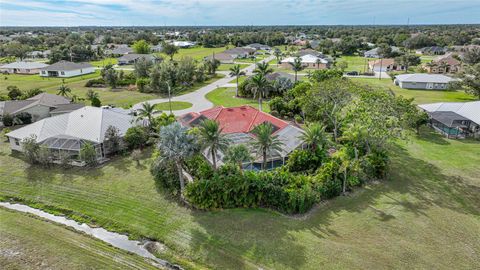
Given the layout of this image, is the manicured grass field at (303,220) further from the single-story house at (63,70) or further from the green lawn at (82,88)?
the single-story house at (63,70)

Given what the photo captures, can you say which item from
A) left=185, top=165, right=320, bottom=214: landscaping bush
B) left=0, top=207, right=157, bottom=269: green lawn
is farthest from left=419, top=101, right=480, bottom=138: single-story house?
left=0, top=207, right=157, bottom=269: green lawn

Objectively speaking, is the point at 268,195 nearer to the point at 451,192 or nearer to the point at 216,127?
the point at 216,127

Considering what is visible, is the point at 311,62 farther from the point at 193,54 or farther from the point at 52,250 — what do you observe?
the point at 52,250

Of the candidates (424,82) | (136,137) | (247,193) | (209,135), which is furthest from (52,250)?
(424,82)

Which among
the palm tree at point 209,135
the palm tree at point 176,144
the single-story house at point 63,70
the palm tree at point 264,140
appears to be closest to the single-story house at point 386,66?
the palm tree at point 264,140

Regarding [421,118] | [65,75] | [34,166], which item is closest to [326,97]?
[421,118]
